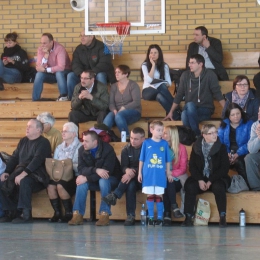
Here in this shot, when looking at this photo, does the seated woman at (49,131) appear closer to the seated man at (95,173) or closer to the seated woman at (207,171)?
the seated man at (95,173)

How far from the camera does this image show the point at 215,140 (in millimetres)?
10312

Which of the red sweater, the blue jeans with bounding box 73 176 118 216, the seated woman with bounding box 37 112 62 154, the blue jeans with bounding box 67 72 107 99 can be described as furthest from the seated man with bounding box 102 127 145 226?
the red sweater

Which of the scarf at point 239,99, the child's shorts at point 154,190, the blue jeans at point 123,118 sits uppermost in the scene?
the scarf at point 239,99

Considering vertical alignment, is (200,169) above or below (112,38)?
below

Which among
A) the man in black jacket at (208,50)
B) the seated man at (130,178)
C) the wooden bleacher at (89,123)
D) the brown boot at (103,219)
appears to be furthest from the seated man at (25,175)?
the man in black jacket at (208,50)

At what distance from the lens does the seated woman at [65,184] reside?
422 inches

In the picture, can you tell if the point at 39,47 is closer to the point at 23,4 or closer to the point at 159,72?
the point at 23,4

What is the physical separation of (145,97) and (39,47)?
96.9 inches

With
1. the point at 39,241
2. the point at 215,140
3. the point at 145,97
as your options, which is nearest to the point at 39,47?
the point at 145,97

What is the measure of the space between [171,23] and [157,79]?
1.94 metres

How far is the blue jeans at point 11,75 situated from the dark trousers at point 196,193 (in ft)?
16.9

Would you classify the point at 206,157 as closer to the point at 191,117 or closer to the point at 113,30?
the point at 191,117

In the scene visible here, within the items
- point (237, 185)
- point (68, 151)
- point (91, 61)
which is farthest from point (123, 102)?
point (237, 185)

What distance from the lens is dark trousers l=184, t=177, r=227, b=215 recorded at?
10.0 meters
